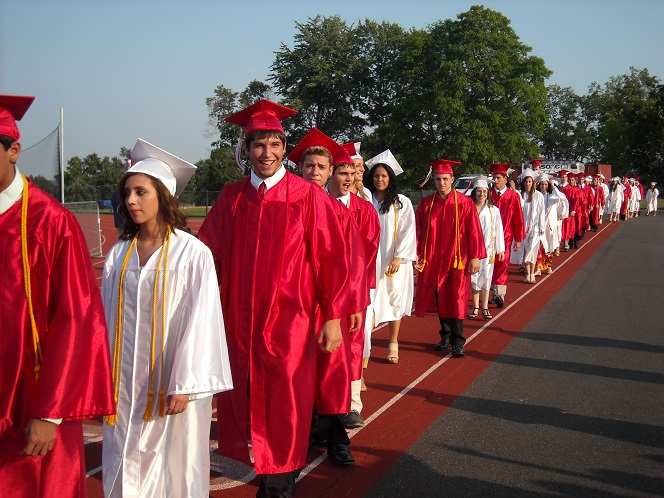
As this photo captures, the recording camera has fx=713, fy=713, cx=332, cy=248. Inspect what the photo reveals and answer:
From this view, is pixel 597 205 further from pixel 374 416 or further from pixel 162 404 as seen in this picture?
pixel 162 404

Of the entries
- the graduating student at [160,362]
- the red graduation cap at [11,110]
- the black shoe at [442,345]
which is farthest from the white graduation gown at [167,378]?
the black shoe at [442,345]

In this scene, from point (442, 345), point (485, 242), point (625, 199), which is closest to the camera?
point (442, 345)

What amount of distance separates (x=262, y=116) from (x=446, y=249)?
4.38 m

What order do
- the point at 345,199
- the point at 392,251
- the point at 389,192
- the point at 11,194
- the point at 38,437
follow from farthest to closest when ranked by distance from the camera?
the point at 392,251, the point at 389,192, the point at 345,199, the point at 11,194, the point at 38,437

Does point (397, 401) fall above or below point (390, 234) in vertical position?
below

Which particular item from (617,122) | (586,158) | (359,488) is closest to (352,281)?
(359,488)

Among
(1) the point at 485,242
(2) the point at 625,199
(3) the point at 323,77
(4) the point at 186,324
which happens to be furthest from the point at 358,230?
(3) the point at 323,77

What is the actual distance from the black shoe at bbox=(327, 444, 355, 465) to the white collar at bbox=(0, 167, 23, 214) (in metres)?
3.06

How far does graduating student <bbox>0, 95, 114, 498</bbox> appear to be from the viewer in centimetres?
269

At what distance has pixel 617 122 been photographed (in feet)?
249

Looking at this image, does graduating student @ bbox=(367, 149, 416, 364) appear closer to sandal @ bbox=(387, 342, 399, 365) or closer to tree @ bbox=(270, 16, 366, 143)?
sandal @ bbox=(387, 342, 399, 365)

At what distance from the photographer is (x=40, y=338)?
109 inches

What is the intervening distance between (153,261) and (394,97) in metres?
49.5

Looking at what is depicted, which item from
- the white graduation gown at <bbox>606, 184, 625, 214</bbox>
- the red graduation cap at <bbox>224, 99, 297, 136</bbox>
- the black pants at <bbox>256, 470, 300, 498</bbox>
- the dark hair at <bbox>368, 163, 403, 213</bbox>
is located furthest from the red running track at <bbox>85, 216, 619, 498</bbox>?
the white graduation gown at <bbox>606, 184, 625, 214</bbox>
